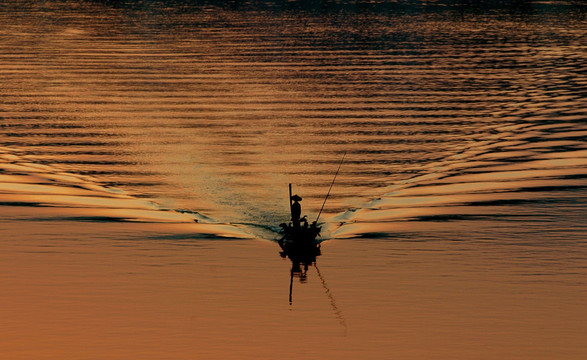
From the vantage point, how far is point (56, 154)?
4466 cm

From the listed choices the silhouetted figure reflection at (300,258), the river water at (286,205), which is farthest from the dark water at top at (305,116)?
the silhouetted figure reflection at (300,258)

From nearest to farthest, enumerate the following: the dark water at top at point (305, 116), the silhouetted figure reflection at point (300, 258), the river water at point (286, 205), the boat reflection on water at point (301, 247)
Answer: the river water at point (286, 205), the silhouetted figure reflection at point (300, 258), the boat reflection on water at point (301, 247), the dark water at top at point (305, 116)

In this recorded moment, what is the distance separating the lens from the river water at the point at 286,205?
87.0ft

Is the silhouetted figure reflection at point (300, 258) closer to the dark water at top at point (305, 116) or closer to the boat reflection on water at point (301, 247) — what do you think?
the boat reflection on water at point (301, 247)

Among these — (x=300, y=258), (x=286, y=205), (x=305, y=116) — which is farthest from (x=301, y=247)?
(x=305, y=116)

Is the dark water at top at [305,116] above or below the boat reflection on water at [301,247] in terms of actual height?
below

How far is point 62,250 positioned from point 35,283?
2.93m

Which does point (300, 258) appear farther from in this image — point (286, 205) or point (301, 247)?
point (286, 205)

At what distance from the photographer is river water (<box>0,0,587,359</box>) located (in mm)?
26516

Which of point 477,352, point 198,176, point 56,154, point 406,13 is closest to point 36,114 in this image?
point 56,154

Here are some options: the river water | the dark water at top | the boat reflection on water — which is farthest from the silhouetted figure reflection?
the dark water at top

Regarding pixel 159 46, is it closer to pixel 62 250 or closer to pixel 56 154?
pixel 56 154

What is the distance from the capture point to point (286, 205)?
37.0 m

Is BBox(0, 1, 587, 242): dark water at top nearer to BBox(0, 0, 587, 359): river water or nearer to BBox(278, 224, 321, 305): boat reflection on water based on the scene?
BBox(0, 0, 587, 359): river water
